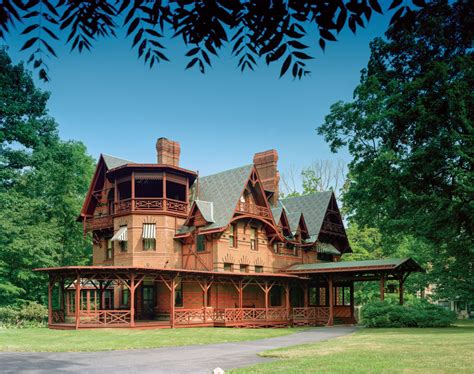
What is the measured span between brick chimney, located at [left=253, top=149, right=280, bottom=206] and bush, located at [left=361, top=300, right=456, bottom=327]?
14.1 meters

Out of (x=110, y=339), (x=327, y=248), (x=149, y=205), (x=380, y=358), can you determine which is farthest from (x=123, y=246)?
(x=380, y=358)

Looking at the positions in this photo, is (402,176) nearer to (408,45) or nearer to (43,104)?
(408,45)

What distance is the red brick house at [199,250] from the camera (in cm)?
3275

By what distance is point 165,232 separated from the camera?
34719 mm

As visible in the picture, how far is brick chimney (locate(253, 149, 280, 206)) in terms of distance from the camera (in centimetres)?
4212

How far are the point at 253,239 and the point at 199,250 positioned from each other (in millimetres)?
4144

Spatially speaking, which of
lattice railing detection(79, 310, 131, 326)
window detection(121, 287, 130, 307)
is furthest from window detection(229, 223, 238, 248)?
lattice railing detection(79, 310, 131, 326)

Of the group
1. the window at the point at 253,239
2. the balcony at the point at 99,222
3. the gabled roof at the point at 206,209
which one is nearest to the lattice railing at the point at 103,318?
the balcony at the point at 99,222

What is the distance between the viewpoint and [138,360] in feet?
51.9

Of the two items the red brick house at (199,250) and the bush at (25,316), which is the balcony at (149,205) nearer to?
the red brick house at (199,250)

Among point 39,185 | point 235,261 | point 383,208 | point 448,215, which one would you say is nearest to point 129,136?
point 39,185

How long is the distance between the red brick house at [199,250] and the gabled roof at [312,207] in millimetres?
2565

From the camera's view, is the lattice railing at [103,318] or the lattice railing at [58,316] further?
the lattice railing at [58,316]

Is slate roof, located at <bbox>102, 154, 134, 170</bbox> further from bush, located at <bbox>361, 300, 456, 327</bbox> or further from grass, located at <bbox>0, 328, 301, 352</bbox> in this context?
bush, located at <bbox>361, 300, 456, 327</bbox>
